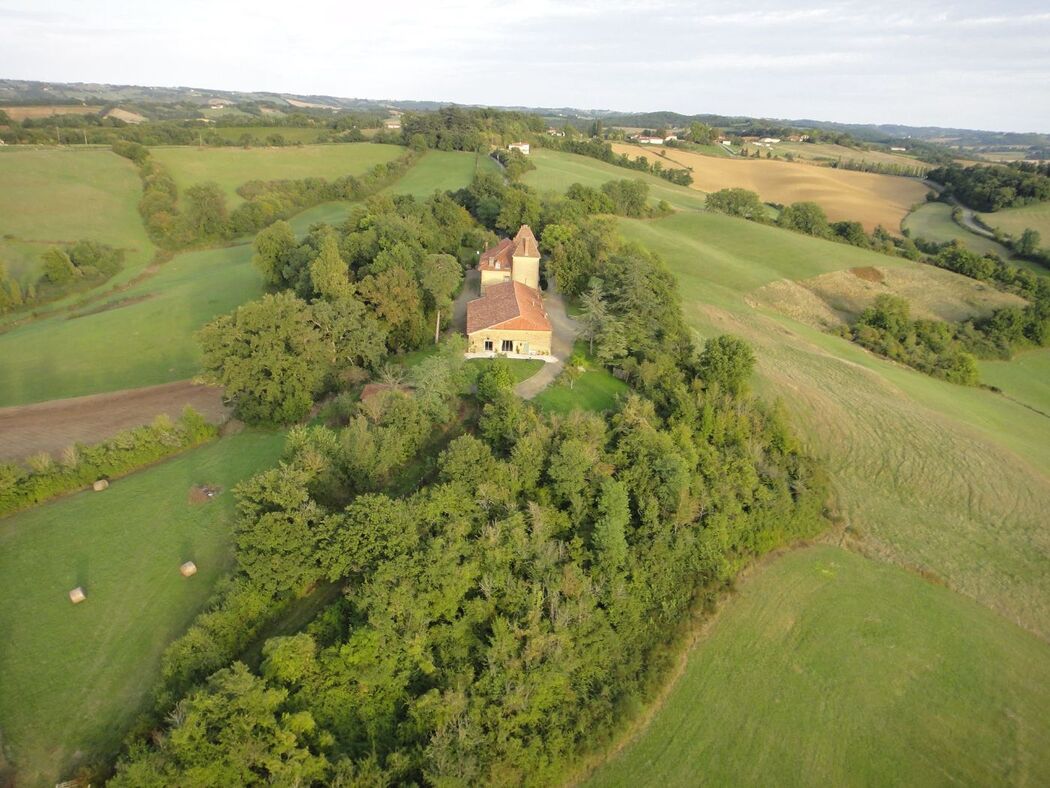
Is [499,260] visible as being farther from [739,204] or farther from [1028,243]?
Answer: [1028,243]

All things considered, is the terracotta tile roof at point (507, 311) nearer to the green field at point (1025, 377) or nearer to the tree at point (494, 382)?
the tree at point (494, 382)

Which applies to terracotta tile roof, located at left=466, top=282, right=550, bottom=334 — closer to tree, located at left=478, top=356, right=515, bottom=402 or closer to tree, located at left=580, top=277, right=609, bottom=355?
tree, located at left=580, top=277, right=609, bottom=355

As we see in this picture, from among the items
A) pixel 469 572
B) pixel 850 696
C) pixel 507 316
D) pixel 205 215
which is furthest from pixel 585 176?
pixel 850 696

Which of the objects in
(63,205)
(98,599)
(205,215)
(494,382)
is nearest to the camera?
(98,599)

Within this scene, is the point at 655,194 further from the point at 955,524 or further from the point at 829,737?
the point at 829,737

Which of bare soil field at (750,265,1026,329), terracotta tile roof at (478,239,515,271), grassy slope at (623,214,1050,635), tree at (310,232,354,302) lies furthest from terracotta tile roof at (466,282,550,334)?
bare soil field at (750,265,1026,329)
